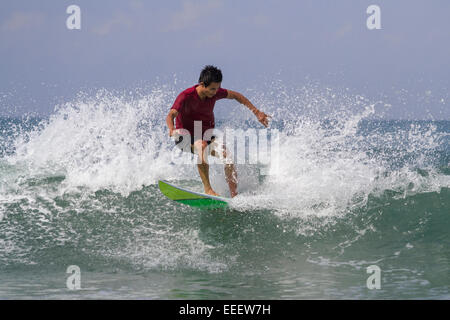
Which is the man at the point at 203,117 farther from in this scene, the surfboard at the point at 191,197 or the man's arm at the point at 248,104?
the surfboard at the point at 191,197

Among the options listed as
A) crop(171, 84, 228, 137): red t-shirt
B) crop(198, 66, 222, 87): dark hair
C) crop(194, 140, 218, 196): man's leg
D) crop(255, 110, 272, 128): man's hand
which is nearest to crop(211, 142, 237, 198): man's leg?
crop(194, 140, 218, 196): man's leg

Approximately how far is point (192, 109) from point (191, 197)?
116 centimetres

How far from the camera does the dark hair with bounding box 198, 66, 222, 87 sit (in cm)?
Result: 612

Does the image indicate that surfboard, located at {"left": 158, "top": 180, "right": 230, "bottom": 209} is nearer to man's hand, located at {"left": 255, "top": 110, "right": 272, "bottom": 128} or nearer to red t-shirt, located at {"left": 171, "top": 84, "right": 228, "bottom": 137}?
red t-shirt, located at {"left": 171, "top": 84, "right": 228, "bottom": 137}

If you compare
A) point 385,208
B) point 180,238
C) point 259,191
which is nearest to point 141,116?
point 259,191

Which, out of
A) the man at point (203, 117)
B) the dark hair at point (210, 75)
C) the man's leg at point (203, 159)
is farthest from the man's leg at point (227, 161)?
the dark hair at point (210, 75)

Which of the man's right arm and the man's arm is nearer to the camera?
the man's right arm

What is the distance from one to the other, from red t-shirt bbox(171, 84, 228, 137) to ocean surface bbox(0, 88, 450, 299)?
113 cm

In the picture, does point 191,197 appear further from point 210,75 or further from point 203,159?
point 210,75

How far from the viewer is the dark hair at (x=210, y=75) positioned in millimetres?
6117

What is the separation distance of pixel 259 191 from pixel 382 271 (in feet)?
8.38

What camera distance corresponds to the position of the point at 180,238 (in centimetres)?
593
